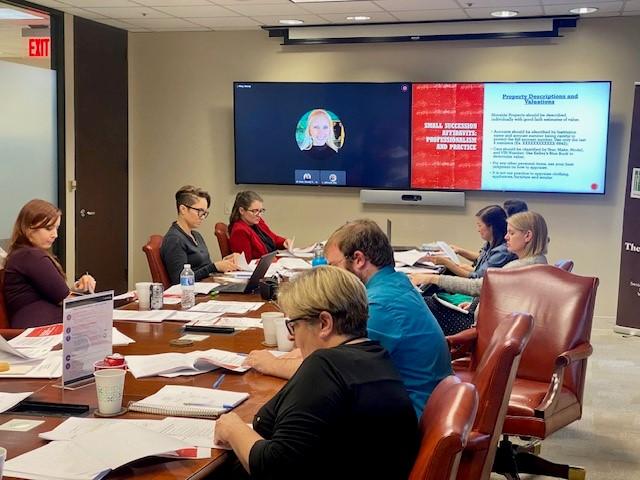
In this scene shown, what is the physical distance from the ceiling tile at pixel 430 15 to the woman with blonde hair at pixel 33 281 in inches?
155

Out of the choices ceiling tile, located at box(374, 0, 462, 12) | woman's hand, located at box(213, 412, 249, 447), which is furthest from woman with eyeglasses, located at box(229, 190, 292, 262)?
woman's hand, located at box(213, 412, 249, 447)

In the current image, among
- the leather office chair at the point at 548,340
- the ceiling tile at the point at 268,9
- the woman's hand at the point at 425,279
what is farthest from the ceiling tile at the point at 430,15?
the leather office chair at the point at 548,340

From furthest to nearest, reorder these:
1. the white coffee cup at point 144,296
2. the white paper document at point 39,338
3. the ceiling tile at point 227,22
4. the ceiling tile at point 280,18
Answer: the ceiling tile at point 227,22 → the ceiling tile at point 280,18 → the white coffee cup at point 144,296 → the white paper document at point 39,338

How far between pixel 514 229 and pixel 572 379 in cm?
99

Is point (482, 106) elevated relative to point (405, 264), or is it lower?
elevated

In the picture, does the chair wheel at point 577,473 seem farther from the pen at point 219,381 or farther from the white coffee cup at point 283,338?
the pen at point 219,381

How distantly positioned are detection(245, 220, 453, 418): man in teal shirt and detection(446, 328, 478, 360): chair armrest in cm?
111

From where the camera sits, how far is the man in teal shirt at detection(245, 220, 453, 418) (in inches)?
99.7

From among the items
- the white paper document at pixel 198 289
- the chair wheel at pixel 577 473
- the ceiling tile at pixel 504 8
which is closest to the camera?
the chair wheel at pixel 577 473

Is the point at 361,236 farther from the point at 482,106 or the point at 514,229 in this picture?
the point at 482,106

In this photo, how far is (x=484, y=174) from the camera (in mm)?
7160

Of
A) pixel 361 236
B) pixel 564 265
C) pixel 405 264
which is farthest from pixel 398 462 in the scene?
pixel 405 264

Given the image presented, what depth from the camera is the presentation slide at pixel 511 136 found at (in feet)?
22.5

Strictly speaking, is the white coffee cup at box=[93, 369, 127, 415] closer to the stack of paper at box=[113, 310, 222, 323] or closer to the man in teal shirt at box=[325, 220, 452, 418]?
the man in teal shirt at box=[325, 220, 452, 418]
